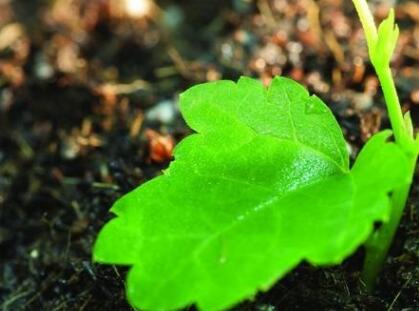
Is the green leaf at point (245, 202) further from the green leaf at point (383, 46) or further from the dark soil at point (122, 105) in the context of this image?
the dark soil at point (122, 105)

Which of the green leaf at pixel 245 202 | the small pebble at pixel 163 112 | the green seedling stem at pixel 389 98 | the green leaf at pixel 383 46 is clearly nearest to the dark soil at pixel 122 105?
the small pebble at pixel 163 112

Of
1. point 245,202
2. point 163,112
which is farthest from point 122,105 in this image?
point 245,202

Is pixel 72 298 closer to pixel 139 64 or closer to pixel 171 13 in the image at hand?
pixel 139 64

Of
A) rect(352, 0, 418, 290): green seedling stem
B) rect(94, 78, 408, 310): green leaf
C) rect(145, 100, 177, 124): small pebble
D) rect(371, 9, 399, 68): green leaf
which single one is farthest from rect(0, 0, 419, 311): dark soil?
rect(371, 9, 399, 68): green leaf

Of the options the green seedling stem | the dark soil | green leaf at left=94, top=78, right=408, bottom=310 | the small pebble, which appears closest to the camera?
green leaf at left=94, top=78, right=408, bottom=310

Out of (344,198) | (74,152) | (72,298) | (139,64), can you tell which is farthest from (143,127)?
(344,198)

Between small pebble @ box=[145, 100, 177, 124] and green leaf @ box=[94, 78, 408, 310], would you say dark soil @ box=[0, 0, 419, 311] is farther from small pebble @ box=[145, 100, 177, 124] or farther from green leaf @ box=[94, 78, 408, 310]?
green leaf @ box=[94, 78, 408, 310]

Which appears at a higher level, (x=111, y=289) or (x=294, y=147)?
(x=294, y=147)
